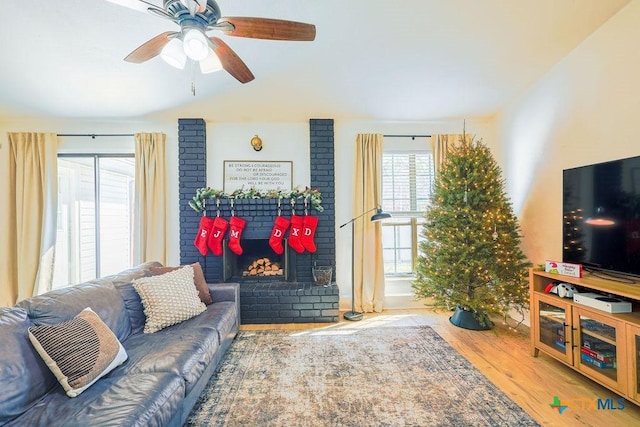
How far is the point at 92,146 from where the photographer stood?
11.7 ft

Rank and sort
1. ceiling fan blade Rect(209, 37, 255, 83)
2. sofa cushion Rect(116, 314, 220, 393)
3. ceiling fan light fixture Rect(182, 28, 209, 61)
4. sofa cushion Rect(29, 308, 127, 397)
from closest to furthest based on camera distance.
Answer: sofa cushion Rect(29, 308, 127, 397) < ceiling fan light fixture Rect(182, 28, 209, 61) < sofa cushion Rect(116, 314, 220, 393) < ceiling fan blade Rect(209, 37, 255, 83)

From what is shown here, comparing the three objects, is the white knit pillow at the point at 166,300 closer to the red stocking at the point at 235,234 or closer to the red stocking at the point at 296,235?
the red stocking at the point at 235,234

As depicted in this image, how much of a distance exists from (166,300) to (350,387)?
58.3 inches

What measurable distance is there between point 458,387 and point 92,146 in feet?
15.0

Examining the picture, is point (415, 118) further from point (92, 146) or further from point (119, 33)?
point (92, 146)

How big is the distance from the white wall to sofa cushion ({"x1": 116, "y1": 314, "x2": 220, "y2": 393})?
3.10 meters

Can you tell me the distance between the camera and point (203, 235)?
337cm

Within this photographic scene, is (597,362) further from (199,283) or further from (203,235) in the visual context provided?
(203,235)

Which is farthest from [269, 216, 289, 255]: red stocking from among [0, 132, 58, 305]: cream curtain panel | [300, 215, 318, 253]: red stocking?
[0, 132, 58, 305]: cream curtain panel

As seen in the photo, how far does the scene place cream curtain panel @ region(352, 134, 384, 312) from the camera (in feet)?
11.8

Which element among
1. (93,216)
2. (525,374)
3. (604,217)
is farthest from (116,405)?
(93,216)

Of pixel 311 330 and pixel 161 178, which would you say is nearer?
pixel 311 330

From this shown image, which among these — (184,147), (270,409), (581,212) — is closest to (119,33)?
(184,147)

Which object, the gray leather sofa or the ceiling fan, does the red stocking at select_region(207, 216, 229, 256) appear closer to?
the gray leather sofa
